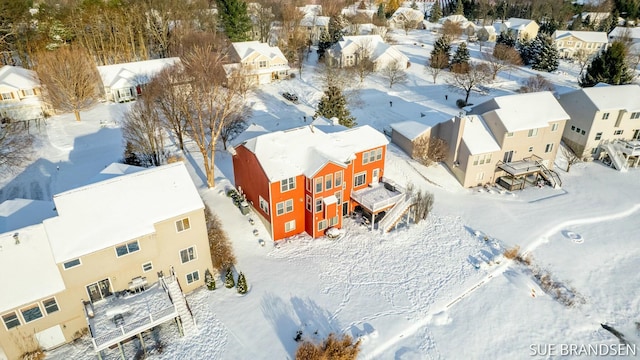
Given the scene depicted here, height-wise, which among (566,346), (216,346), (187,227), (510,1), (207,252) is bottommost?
(566,346)

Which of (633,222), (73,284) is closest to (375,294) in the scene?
(73,284)

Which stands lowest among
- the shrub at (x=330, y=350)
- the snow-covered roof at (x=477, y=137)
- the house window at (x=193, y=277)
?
the shrub at (x=330, y=350)

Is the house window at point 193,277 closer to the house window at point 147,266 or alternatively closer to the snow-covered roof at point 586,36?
the house window at point 147,266

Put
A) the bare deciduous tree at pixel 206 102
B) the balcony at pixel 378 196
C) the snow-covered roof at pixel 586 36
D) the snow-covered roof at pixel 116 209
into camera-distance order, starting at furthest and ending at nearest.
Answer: the snow-covered roof at pixel 586 36
the bare deciduous tree at pixel 206 102
the balcony at pixel 378 196
the snow-covered roof at pixel 116 209

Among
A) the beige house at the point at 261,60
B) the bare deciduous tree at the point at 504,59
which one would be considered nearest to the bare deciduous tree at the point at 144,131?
the beige house at the point at 261,60

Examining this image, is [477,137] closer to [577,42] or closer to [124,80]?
[124,80]

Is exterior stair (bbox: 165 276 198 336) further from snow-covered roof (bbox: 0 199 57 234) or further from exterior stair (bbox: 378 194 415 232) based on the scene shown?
exterior stair (bbox: 378 194 415 232)

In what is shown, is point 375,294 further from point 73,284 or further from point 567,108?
point 567,108
